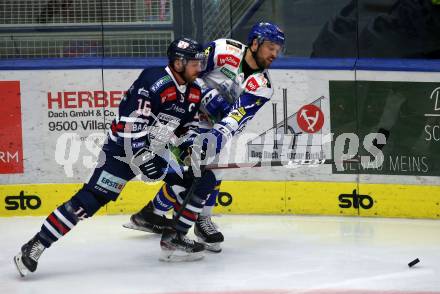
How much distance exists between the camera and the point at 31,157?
22.1 ft

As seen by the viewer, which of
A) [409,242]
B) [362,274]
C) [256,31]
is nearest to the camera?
[362,274]

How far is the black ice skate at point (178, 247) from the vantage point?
5.30m

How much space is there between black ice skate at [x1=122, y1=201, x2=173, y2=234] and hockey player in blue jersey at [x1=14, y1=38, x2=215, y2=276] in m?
0.73

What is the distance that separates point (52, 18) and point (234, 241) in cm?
231

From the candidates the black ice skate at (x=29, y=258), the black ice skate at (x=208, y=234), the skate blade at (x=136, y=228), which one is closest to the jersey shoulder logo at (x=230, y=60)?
the black ice skate at (x=208, y=234)

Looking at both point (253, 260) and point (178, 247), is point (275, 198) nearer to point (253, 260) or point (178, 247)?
point (253, 260)

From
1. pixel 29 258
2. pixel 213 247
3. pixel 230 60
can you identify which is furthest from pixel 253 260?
pixel 29 258

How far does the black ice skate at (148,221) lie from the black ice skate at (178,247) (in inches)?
24.5

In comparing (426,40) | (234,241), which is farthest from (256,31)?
(426,40)

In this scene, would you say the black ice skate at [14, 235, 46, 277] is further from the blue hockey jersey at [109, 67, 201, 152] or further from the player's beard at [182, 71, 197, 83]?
the player's beard at [182, 71, 197, 83]

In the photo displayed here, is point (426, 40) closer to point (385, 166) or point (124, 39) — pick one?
point (385, 166)

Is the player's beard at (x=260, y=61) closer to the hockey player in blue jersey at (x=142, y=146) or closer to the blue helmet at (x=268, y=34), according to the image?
the blue helmet at (x=268, y=34)

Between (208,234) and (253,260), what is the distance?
1.43ft

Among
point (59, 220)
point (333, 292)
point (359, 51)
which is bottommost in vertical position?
point (333, 292)
